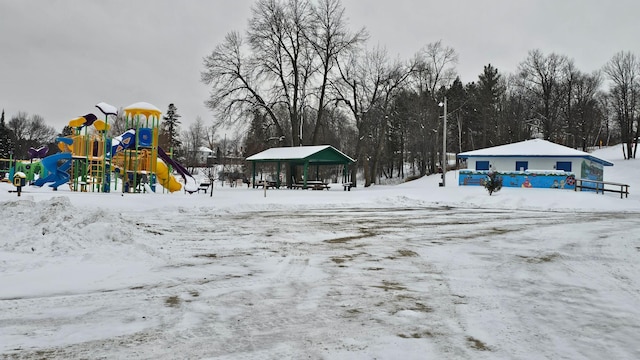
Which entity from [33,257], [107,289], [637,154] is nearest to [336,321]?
[107,289]

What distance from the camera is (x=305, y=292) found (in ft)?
19.4

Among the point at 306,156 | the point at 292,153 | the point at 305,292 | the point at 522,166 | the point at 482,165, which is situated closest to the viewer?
the point at 305,292

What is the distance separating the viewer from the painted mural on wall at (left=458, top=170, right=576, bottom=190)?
1267 inches

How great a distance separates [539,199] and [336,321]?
24914 mm

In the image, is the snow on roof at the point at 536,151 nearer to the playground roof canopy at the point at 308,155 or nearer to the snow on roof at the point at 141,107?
the playground roof canopy at the point at 308,155

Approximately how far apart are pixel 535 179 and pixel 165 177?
84.9 feet

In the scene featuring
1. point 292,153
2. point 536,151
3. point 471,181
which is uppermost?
point 536,151

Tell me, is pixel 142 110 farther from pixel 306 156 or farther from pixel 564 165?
pixel 564 165

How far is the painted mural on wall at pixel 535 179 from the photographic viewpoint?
106ft

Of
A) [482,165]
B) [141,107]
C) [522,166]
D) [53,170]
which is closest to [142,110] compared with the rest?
[141,107]

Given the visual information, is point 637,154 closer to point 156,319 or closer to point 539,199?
point 539,199

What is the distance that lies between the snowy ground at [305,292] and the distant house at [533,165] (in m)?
22.1

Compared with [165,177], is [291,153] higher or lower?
higher

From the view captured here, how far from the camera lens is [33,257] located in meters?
7.28
